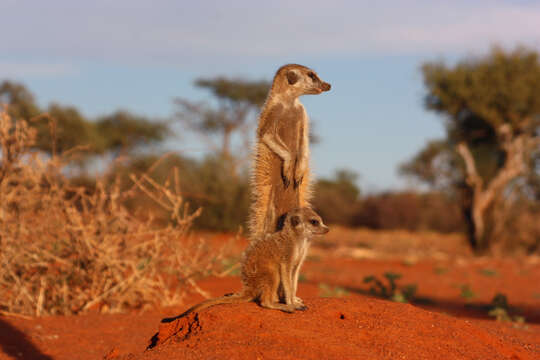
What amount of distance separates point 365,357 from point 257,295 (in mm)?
770

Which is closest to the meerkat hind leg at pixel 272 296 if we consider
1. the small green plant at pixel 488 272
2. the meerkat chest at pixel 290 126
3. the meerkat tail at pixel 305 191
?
the meerkat tail at pixel 305 191

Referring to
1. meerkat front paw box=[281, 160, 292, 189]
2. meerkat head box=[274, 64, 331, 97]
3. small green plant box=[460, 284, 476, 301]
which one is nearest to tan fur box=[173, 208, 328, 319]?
meerkat front paw box=[281, 160, 292, 189]

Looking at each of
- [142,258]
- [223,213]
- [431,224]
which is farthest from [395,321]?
[431,224]

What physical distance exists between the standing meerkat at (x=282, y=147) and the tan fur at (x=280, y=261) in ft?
0.55

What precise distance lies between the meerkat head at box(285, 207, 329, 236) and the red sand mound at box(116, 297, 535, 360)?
501 millimetres

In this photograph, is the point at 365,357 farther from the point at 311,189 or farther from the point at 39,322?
the point at 39,322

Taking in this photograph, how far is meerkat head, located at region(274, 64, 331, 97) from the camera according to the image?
12.6 ft

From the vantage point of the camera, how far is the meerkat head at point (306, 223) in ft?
11.7

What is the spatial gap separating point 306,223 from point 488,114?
1611 centimetres

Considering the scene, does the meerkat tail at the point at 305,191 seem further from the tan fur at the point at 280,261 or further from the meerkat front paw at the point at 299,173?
the tan fur at the point at 280,261

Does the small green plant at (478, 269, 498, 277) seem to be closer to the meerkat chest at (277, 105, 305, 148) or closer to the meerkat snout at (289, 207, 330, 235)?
the meerkat chest at (277, 105, 305, 148)

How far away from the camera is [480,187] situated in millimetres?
17547

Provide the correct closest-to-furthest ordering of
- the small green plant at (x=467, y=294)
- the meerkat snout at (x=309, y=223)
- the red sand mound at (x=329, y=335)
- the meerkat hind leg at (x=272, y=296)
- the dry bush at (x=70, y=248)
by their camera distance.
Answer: the red sand mound at (x=329, y=335) < the meerkat snout at (x=309, y=223) < the meerkat hind leg at (x=272, y=296) < the dry bush at (x=70, y=248) < the small green plant at (x=467, y=294)

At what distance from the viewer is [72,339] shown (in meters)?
5.71
